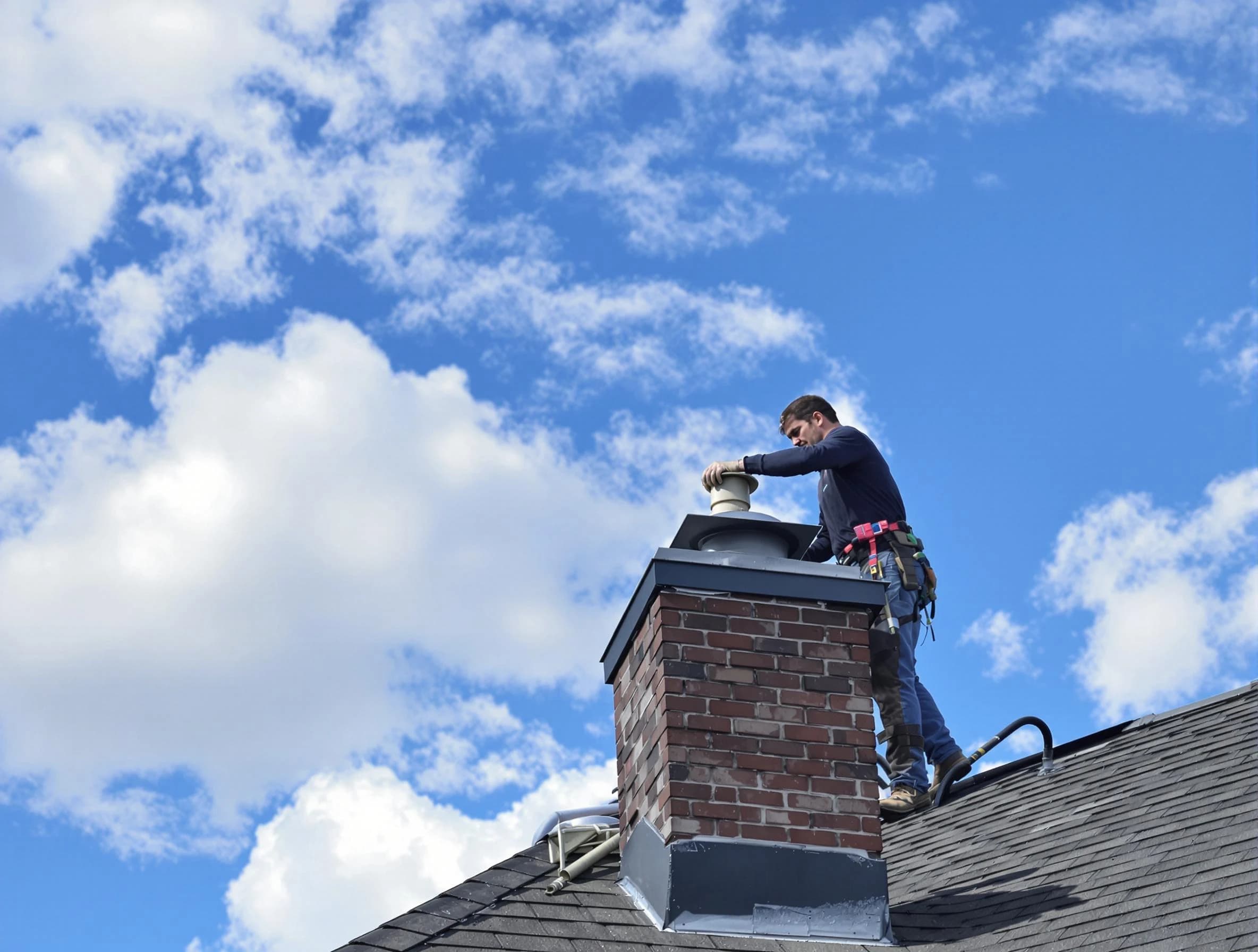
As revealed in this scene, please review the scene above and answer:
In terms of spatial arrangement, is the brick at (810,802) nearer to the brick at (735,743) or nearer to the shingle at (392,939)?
the brick at (735,743)

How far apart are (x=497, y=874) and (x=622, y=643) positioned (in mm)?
1144

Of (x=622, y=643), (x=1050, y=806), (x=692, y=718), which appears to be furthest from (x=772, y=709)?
(x=1050, y=806)

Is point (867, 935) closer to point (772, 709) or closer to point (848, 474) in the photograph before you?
point (772, 709)

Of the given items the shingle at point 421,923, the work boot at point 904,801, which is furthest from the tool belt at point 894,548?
the shingle at point 421,923

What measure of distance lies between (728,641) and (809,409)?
86.0 inches

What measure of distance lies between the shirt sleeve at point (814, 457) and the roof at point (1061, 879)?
1768mm

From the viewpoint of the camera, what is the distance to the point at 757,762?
20.5 feet

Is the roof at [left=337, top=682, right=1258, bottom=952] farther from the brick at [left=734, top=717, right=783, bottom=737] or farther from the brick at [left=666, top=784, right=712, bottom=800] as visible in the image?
the brick at [left=734, top=717, right=783, bottom=737]

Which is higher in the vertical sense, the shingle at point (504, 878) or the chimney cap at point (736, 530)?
the chimney cap at point (736, 530)

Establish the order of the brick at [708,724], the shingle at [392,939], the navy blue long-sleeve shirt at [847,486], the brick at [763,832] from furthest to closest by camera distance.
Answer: the navy blue long-sleeve shirt at [847,486], the brick at [708,724], the brick at [763,832], the shingle at [392,939]

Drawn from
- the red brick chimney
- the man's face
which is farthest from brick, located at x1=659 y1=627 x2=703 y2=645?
the man's face

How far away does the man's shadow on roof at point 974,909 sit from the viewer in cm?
604

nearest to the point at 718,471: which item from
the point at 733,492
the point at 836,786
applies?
the point at 733,492

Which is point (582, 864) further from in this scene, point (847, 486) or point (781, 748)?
point (847, 486)
